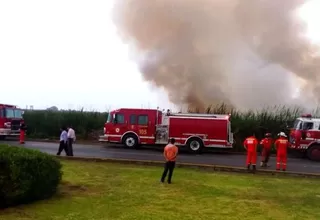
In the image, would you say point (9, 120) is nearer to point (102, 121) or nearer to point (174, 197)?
point (102, 121)

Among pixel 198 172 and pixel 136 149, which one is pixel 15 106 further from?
pixel 198 172

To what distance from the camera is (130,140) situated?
28.4m

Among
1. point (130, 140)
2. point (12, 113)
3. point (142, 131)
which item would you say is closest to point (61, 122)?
point (12, 113)

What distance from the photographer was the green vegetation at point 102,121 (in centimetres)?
3262

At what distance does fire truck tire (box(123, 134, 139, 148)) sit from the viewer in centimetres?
2838

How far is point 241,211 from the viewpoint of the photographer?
32.6 ft

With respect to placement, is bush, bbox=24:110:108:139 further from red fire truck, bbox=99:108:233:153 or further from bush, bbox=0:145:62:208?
bush, bbox=0:145:62:208

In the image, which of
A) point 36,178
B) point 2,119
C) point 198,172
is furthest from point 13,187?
point 2,119

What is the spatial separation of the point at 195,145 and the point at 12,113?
1413 centimetres

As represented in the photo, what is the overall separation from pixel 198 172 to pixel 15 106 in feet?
69.5

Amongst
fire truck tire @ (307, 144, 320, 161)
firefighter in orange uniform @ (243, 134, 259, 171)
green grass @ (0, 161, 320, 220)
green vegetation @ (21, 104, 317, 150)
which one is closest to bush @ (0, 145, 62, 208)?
green grass @ (0, 161, 320, 220)

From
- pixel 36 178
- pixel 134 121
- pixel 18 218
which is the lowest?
pixel 18 218

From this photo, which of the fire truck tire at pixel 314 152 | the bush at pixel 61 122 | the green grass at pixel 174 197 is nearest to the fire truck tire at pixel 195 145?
the fire truck tire at pixel 314 152

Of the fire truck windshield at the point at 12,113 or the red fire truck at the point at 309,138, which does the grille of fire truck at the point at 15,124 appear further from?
the red fire truck at the point at 309,138
